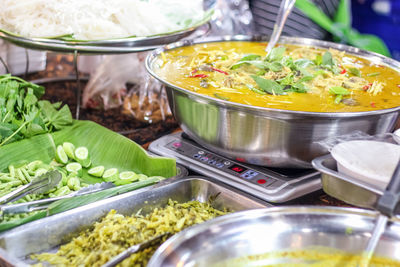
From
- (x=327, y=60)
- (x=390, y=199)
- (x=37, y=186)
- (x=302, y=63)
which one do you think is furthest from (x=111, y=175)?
(x=390, y=199)

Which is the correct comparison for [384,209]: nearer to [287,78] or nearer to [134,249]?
[134,249]

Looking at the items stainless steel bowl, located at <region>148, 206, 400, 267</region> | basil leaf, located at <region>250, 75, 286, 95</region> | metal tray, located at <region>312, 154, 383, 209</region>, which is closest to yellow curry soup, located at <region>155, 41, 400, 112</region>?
→ basil leaf, located at <region>250, 75, 286, 95</region>

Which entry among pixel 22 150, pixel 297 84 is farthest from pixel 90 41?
pixel 297 84

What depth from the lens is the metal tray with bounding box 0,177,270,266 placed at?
143 cm

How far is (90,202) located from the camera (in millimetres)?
1599

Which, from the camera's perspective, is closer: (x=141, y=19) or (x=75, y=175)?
(x=75, y=175)

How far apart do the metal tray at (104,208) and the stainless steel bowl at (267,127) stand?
0.51 feet

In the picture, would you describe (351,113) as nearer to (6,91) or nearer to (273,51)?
(273,51)

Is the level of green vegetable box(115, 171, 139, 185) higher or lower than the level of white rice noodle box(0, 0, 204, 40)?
lower

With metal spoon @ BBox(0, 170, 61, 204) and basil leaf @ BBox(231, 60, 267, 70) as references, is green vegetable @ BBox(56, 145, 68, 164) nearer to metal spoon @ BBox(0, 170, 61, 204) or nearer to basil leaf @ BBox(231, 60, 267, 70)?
metal spoon @ BBox(0, 170, 61, 204)

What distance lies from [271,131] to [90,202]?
637 mm

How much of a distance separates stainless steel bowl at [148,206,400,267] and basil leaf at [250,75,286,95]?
2.00 ft

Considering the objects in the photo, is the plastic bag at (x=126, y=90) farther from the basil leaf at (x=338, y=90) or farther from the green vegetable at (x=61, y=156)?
the basil leaf at (x=338, y=90)

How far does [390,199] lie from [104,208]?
881 mm
